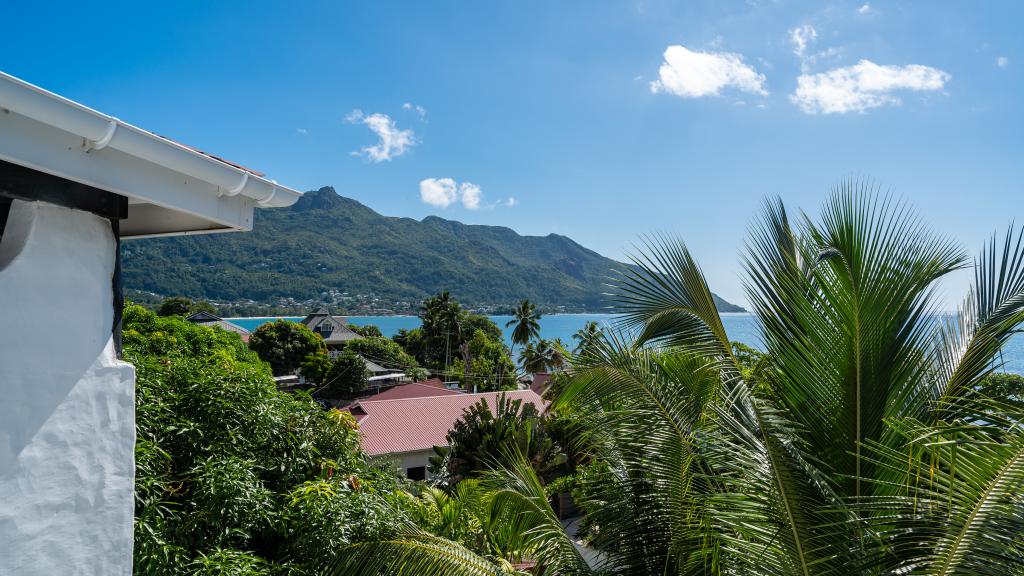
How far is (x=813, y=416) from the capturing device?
3.86 metres

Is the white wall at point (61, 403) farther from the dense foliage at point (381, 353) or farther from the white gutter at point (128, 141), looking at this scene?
the dense foliage at point (381, 353)

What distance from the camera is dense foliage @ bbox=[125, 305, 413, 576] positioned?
3930 mm

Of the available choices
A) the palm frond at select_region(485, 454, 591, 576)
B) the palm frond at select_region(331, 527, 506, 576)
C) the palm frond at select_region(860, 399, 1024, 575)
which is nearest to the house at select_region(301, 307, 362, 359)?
the palm frond at select_region(485, 454, 591, 576)

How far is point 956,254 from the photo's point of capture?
4.49 metres

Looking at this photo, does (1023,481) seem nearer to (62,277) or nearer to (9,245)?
(62,277)

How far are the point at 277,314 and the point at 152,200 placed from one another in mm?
165050

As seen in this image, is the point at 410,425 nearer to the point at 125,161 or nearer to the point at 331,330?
the point at 125,161

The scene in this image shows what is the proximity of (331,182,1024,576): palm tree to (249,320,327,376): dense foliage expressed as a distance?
48198 mm

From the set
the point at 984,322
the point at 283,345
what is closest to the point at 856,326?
the point at 984,322

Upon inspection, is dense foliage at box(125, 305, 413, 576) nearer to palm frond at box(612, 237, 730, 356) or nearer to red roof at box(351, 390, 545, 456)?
palm frond at box(612, 237, 730, 356)

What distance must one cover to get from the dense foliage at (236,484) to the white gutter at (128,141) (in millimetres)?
1836

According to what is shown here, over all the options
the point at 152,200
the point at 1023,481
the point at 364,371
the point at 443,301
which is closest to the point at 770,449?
the point at 1023,481

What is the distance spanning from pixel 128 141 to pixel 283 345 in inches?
2029

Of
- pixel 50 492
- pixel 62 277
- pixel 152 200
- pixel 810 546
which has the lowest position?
pixel 810 546
